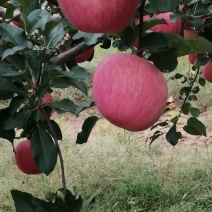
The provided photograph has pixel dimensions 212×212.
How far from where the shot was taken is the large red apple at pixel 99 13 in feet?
1.60

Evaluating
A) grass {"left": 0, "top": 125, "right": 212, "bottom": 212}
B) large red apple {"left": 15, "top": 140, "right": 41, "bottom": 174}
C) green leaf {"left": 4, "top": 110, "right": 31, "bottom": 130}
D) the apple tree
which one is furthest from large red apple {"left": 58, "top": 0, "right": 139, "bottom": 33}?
grass {"left": 0, "top": 125, "right": 212, "bottom": 212}

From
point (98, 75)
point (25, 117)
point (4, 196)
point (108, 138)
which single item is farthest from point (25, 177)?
point (98, 75)

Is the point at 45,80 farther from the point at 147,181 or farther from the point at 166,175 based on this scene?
the point at 166,175

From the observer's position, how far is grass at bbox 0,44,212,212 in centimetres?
256

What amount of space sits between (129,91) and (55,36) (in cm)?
31

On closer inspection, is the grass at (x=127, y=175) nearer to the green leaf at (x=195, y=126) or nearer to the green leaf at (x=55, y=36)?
the green leaf at (x=195, y=126)

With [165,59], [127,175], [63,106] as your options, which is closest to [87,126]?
[63,106]

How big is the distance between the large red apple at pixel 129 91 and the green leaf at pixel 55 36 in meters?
0.25

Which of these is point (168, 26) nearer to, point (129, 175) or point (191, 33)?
point (191, 33)

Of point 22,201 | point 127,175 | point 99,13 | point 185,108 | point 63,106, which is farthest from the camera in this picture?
point 127,175

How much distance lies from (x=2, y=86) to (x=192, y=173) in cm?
214

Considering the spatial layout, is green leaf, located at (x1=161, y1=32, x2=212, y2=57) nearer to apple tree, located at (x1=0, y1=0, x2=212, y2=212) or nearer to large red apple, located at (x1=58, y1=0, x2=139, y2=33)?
apple tree, located at (x1=0, y1=0, x2=212, y2=212)

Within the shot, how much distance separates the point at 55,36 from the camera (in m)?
0.86

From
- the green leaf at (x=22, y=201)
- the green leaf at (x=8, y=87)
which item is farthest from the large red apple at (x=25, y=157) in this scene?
the green leaf at (x=22, y=201)
